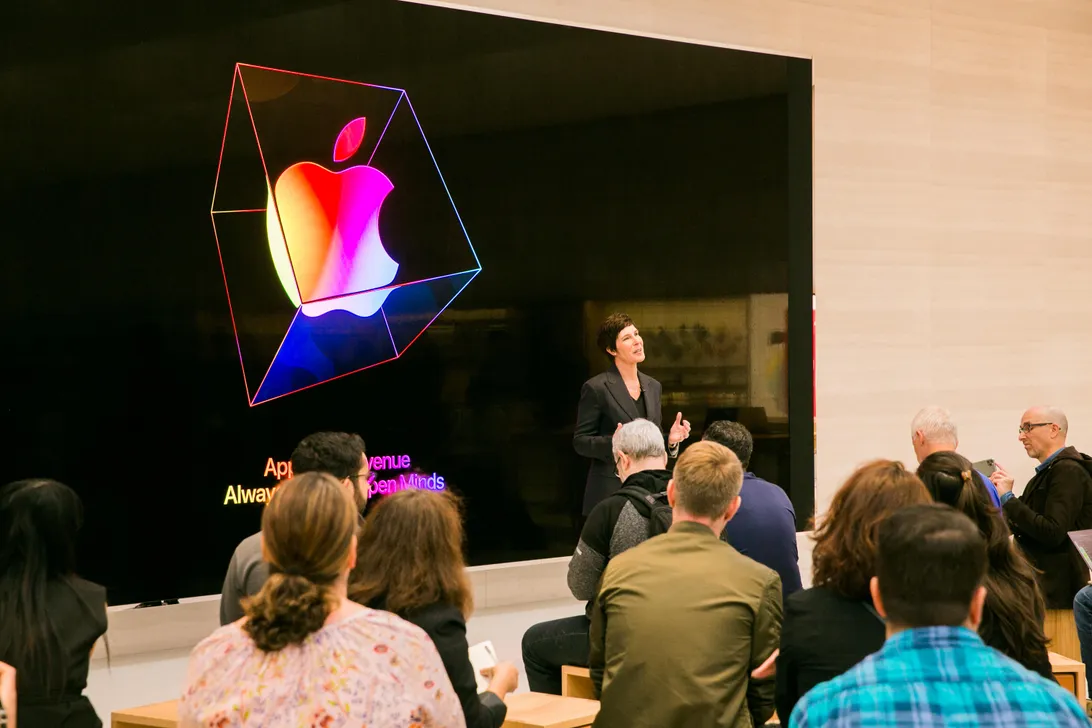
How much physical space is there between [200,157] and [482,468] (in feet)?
6.94

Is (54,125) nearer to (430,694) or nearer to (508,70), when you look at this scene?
(508,70)

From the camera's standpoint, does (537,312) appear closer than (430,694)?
No

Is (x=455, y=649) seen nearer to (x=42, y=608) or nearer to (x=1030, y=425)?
(x=42, y=608)

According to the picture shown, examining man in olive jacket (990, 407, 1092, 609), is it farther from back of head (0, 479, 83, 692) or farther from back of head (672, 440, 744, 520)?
back of head (0, 479, 83, 692)

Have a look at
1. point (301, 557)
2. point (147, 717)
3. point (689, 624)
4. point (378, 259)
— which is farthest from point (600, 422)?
point (301, 557)

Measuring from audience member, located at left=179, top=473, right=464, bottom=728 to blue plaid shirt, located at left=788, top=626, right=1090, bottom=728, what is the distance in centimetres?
78

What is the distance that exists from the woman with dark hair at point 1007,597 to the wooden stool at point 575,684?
160 cm

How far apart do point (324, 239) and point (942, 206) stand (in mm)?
4989

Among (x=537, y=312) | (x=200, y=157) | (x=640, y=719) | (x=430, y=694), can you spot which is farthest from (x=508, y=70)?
(x=430, y=694)

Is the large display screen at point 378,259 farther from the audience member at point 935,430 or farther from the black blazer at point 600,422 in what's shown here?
the audience member at point 935,430

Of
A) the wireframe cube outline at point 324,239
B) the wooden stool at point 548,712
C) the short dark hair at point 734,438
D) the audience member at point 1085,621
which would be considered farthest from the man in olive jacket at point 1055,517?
the wireframe cube outline at point 324,239

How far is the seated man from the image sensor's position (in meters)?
4.15

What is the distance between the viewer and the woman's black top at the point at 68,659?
3.04m

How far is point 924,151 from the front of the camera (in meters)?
8.84
